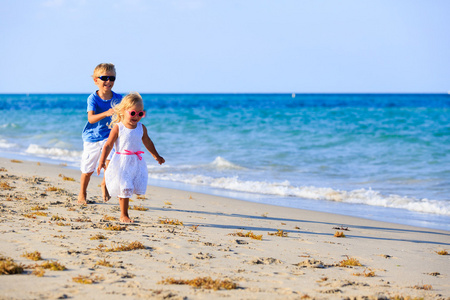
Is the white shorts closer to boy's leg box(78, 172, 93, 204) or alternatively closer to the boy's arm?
boy's leg box(78, 172, 93, 204)

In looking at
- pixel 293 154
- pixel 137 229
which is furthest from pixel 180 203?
pixel 293 154

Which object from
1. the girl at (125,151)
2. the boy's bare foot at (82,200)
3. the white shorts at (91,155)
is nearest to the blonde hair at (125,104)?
the girl at (125,151)

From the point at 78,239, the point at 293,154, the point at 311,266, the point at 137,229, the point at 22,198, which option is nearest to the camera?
the point at 311,266

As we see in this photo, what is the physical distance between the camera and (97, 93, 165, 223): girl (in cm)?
548

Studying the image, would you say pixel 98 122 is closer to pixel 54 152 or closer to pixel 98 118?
pixel 98 118

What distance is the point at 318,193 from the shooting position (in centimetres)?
977

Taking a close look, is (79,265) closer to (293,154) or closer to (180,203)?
(180,203)

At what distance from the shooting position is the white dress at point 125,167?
5496mm

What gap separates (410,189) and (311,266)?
23.4ft

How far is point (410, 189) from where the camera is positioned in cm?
1052

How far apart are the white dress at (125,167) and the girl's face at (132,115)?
7 cm

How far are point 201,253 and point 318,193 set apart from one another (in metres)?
5.80

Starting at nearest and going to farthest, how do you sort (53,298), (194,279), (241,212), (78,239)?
1. (53,298)
2. (194,279)
3. (78,239)
4. (241,212)

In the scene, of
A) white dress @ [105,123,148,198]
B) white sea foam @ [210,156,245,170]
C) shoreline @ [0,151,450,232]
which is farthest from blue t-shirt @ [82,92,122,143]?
white sea foam @ [210,156,245,170]
